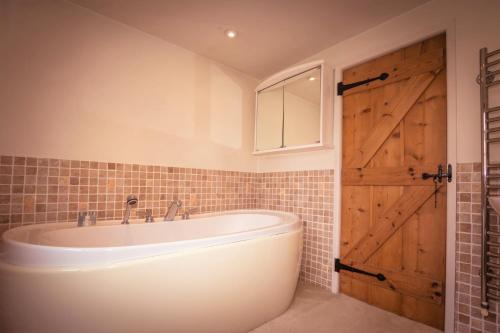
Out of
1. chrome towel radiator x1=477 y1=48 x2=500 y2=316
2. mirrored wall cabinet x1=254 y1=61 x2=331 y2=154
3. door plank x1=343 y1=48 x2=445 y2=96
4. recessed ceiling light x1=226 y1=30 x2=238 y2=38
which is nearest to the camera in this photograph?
chrome towel radiator x1=477 y1=48 x2=500 y2=316

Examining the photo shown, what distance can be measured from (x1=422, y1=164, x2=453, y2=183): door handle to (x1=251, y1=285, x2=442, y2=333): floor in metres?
0.98

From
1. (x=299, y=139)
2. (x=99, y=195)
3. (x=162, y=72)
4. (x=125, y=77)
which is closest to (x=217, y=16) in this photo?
(x=162, y=72)

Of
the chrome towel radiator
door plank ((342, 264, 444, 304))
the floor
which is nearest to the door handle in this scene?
the chrome towel radiator

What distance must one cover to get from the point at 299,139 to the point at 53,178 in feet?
6.55

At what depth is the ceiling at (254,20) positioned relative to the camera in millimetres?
1639

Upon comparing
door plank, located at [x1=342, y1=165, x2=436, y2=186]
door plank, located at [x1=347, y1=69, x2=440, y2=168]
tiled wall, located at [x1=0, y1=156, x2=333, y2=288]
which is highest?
door plank, located at [x1=347, y1=69, x2=440, y2=168]

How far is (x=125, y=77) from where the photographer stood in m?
1.86

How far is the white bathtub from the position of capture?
844 mm

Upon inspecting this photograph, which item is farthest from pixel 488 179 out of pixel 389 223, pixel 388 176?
pixel 389 223

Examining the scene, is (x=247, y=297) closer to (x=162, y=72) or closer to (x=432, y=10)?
(x=162, y=72)

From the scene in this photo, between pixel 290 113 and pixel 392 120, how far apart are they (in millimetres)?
952

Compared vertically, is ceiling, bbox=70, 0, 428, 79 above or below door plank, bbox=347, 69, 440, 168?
above

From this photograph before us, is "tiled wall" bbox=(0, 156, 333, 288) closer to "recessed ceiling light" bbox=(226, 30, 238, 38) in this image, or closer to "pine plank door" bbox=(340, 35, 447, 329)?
"pine plank door" bbox=(340, 35, 447, 329)

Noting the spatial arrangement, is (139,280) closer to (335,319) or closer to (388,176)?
(335,319)
